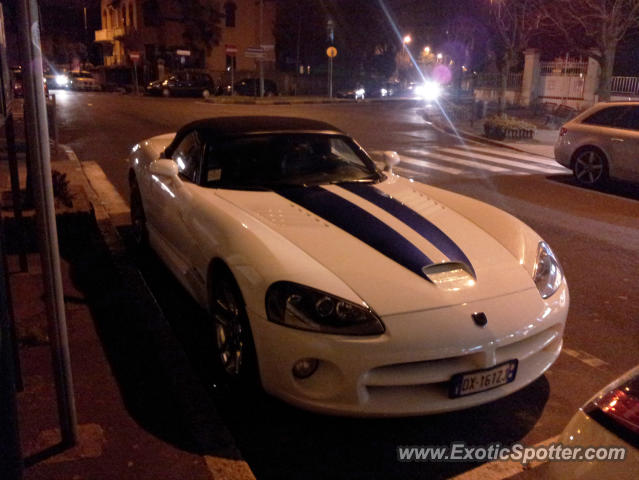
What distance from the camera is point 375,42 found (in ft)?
166

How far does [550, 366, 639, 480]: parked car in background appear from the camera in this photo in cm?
183

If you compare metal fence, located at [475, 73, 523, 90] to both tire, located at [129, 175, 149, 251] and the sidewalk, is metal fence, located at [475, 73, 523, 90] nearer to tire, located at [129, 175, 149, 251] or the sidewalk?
tire, located at [129, 175, 149, 251]

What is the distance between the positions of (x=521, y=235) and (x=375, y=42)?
49.1m

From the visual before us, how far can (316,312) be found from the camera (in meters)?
3.08

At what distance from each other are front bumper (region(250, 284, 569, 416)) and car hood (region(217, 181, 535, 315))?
0.13 m

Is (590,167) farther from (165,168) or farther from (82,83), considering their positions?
(82,83)

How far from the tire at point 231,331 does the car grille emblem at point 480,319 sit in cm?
113

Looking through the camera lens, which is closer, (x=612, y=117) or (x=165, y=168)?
(x=165, y=168)

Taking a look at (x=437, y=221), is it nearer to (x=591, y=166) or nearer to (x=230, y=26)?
(x=591, y=166)

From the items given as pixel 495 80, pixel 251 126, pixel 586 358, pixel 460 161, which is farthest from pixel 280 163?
pixel 495 80

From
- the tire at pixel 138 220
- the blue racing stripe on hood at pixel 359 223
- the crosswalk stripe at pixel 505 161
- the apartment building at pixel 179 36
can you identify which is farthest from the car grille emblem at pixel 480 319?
the apartment building at pixel 179 36

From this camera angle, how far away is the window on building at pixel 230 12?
1939 inches

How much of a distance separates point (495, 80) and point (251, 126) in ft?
106

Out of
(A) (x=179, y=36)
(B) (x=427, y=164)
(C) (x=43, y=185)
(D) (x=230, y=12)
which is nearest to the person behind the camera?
(C) (x=43, y=185)
